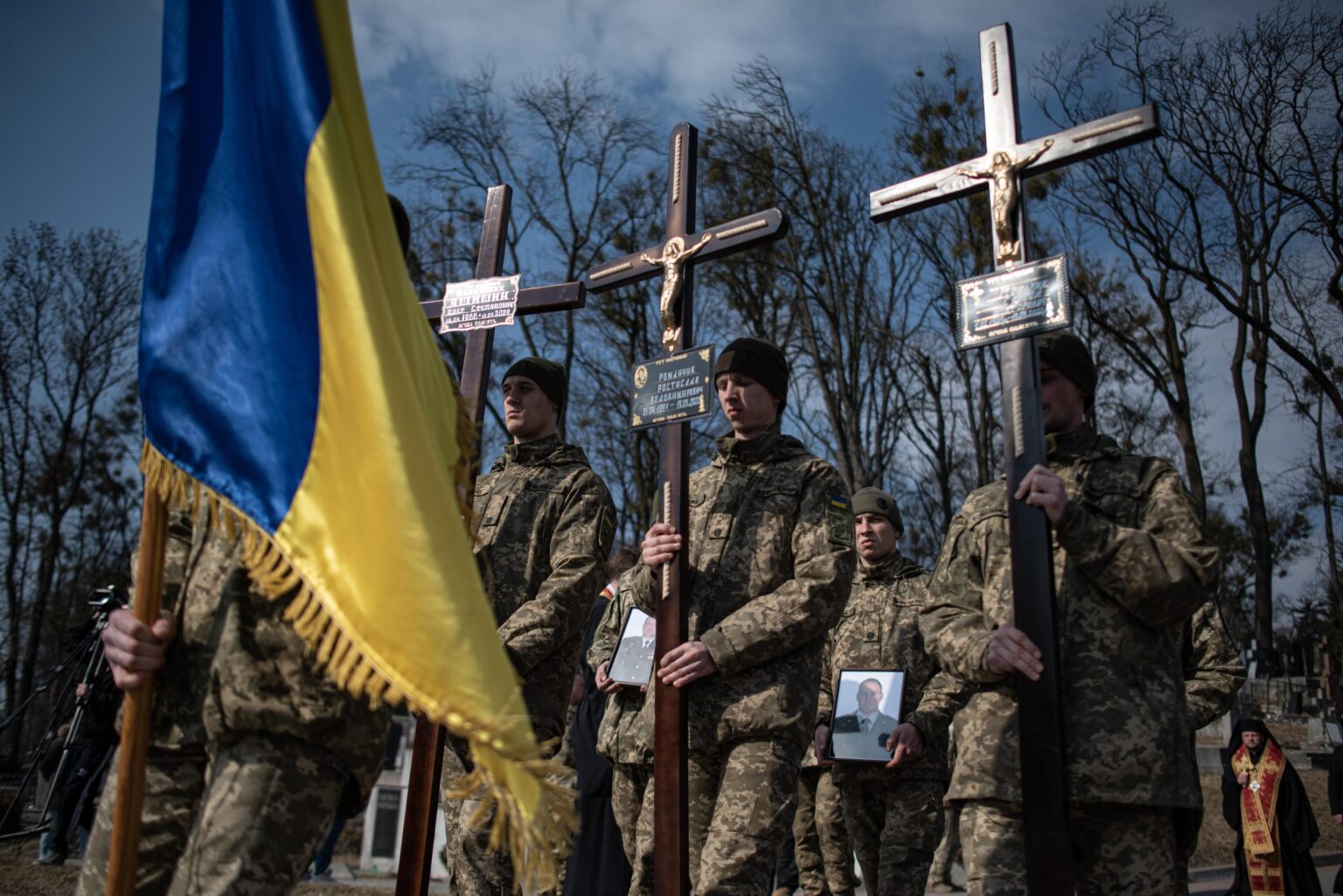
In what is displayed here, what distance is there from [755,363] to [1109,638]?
1981 millimetres

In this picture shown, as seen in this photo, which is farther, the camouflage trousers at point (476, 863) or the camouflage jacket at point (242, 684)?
the camouflage trousers at point (476, 863)

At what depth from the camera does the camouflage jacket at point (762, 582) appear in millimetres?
4430

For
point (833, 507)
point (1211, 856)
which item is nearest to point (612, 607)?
point (833, 507)

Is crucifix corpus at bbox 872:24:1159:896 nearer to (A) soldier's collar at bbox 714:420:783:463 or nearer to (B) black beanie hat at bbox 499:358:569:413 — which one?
(A) soldier's collar at bbox 714:420:783:463

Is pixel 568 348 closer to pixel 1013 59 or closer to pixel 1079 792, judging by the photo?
pixel 1013 59

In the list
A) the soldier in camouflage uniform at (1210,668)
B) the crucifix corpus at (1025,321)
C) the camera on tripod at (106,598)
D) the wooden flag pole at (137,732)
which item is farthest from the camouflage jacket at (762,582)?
the camera on tripod at (106,598)

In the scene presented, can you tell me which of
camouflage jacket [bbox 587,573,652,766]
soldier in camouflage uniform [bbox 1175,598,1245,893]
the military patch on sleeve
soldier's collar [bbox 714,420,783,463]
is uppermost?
soldier's collar [bbox 714,420,783,463]

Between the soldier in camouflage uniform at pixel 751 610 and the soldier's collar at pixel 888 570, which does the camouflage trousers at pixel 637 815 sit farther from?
the soldier's collar at pixel 888 570

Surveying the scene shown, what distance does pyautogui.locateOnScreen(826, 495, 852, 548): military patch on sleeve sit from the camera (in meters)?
4.70

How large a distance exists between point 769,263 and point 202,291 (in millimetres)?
17112

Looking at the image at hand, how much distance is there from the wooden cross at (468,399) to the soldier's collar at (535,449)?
27 centimetres

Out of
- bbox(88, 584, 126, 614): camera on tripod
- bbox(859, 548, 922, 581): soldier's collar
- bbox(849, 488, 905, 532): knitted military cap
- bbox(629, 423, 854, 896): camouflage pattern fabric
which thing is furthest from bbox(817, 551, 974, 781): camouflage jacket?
bbox(88, 584, 126, 614): camera on tripod

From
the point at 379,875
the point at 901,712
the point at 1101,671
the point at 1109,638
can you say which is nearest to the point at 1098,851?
the point at 1101,671

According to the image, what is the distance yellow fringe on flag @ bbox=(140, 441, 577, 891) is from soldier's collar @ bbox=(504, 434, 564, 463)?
2.67 meters
